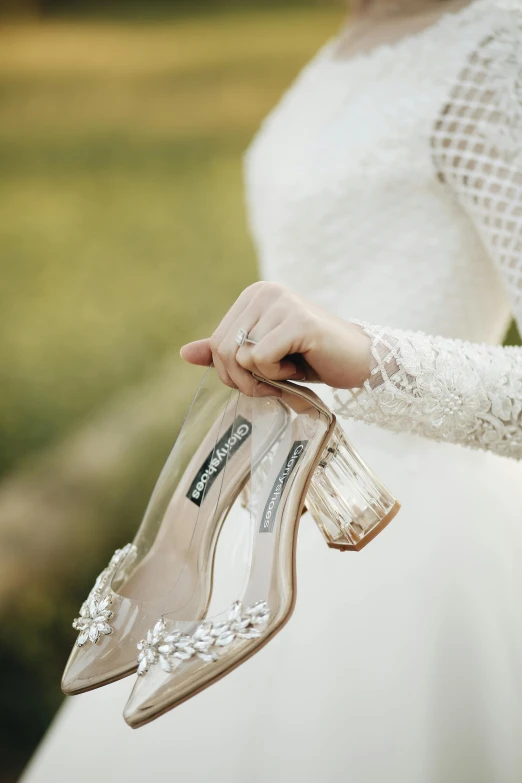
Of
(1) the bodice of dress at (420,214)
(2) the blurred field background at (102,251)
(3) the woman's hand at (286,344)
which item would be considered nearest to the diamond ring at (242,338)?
(3) the woman's hand at (286,344)

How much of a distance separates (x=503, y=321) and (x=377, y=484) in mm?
328

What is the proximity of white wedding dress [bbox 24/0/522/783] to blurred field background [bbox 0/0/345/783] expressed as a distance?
3.37 feet

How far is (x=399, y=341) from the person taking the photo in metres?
0.51

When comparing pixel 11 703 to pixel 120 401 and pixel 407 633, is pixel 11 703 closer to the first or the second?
pixel 120 401

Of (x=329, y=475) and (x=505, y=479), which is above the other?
(x=329, y=475)

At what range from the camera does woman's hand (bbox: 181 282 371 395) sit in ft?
1.48

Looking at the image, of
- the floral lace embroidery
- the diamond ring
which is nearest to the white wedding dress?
the floral lace embroidery

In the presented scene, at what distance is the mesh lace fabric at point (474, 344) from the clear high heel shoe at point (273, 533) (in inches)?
1.8

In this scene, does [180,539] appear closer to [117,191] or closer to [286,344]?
[286,344]

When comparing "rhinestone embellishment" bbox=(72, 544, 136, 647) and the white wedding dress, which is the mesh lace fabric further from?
"rhinestone embellishment" bbox=(72, 544, 136, 647)

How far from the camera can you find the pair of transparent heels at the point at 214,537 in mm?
425

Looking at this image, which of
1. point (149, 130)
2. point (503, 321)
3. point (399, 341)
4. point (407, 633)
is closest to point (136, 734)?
point (407, 633)

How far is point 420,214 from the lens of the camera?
667 millimetres

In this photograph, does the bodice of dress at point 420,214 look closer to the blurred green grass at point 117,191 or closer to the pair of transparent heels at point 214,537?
the pair of transparent heels at point 214,537
